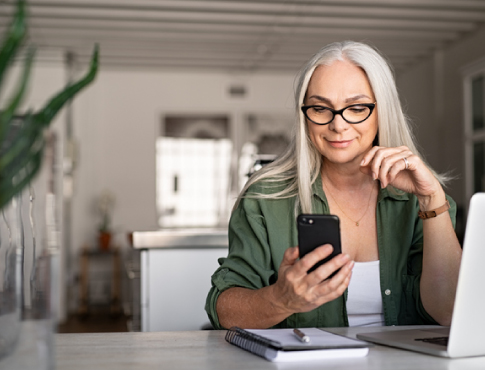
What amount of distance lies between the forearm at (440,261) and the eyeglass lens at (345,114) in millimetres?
298

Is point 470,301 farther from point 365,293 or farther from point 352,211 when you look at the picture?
point 352,211

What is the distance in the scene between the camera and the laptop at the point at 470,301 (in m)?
0.95

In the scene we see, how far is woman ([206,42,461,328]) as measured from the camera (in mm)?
1461

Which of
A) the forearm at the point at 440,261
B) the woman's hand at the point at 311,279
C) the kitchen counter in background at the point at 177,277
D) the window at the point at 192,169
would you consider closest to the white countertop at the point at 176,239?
the kitchen counter in background at the point at 177,277

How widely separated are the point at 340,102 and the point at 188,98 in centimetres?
645

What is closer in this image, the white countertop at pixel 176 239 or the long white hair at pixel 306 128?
the long white hair at pixel 306 128

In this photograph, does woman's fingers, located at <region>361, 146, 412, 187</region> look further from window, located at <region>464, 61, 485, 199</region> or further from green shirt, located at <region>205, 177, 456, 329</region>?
window, located at <region>464, 61, 485, 199</region>

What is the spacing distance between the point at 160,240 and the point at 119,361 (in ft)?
4.82

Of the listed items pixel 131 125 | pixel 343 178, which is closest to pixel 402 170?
pixel 343 178

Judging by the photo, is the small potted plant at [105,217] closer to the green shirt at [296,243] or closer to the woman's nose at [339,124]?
the green shirt at [296,243]

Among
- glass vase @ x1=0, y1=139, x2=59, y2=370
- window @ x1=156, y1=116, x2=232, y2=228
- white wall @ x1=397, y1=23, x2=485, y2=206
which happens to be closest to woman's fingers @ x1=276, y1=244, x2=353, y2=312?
glass vase @ x1=0, y1=139, x2=59, y2=370

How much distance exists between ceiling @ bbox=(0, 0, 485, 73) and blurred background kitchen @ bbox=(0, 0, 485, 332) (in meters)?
0.02

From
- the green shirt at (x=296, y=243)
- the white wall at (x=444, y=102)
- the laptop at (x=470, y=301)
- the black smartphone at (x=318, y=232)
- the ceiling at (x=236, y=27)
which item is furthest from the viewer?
the white wall at (x=444, y=102)

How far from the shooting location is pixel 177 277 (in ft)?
8.23
